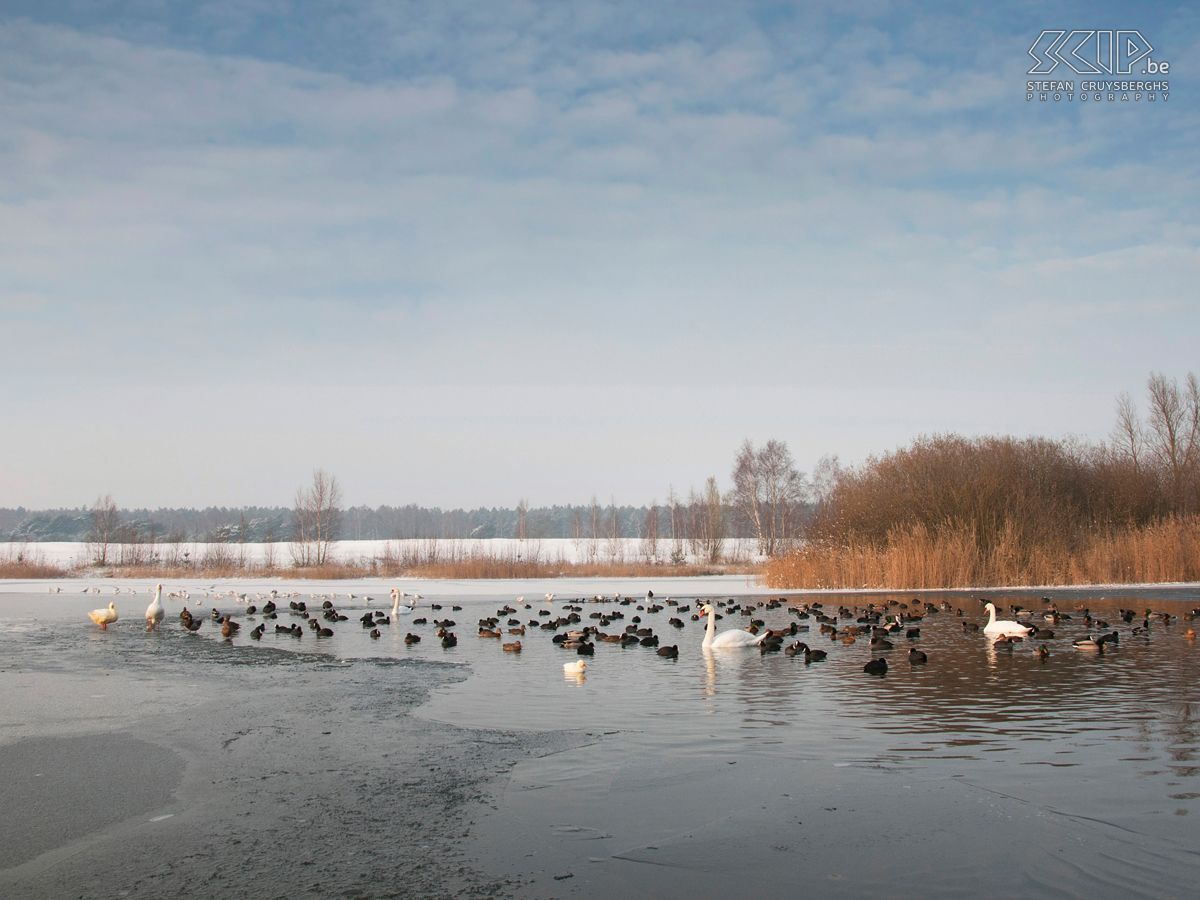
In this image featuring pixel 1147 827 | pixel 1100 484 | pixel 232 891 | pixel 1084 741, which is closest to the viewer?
pixel 232 891

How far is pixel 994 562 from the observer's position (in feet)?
94.3

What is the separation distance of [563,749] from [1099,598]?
22.1 meters

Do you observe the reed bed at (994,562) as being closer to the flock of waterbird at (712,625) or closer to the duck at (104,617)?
the flock of waterbird at (712,625)

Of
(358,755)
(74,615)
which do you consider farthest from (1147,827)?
(74,615)

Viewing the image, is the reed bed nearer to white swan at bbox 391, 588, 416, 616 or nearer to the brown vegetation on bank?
the brown vegetation on bank

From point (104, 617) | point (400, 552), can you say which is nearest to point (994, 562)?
point (104, 617)

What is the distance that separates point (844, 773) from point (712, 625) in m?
7.72

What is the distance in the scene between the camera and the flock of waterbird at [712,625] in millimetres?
13268

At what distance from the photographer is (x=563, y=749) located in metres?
6.91

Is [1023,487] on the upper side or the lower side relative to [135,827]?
upper

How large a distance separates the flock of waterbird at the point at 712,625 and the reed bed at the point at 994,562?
573cm

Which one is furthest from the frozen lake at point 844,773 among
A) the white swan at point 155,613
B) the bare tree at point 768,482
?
the bare tree at point 768,482

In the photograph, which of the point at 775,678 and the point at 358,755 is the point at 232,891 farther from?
the point at 775,678

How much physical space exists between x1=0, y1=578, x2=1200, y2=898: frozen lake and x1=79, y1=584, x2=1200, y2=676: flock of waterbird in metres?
0.33
